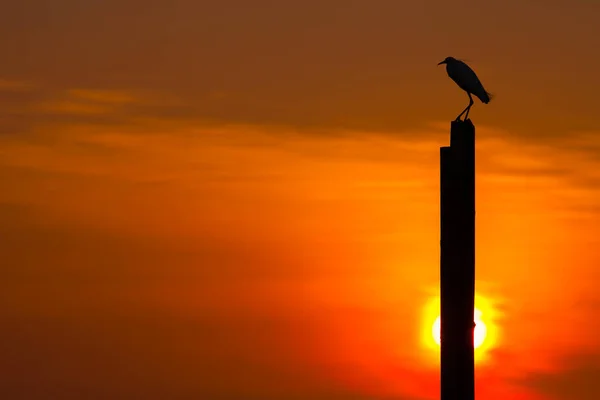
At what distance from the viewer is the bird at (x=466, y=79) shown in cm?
1577

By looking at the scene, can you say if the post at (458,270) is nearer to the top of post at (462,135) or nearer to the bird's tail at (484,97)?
the top of post at (462,135)

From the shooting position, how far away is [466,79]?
16125 millimetres

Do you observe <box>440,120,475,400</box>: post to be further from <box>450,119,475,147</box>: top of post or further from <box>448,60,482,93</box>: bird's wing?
<box>448,60,482,93</box>: bird's wing

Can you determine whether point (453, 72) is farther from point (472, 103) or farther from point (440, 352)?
point (440, 352)

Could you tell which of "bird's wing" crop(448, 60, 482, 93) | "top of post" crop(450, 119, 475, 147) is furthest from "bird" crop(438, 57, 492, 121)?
"top of post" crop(450, 119, 475, 147)

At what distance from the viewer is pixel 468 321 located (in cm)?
965

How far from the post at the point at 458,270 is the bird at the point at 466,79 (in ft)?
20.3

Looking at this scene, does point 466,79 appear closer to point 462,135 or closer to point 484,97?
point 484,97

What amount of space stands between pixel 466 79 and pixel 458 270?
7.18 m

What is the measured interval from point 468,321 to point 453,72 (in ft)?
25.6

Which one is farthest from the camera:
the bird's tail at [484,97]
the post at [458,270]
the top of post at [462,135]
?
the bird's tail at [484,97]

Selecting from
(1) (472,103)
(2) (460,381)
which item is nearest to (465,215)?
(2) (460,381)

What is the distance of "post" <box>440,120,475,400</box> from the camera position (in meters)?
9.63

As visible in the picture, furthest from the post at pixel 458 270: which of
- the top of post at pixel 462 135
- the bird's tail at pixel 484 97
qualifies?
the bird's tail at pixel 484 97
